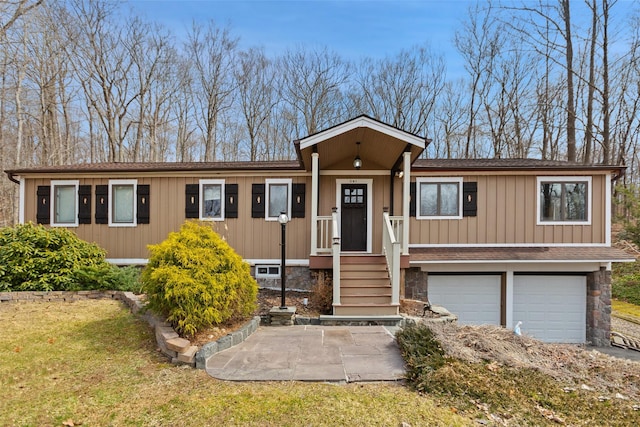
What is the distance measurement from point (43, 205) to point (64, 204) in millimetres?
465

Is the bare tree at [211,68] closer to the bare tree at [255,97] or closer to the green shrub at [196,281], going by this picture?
the bare tree at [255,97]

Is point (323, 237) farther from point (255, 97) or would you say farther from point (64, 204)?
point (255, 97)

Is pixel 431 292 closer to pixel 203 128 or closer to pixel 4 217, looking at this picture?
pixel 203 128

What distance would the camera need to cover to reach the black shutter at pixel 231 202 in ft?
27.4

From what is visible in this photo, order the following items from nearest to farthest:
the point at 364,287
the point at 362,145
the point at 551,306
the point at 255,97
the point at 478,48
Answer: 1. the point at 364,287
2. the point at 362,145
3. the point at 551,306
4. the point at 478,48
5. the point at 255,97

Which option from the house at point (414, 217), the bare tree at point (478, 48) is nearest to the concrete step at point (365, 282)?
the house at point (414, 217)

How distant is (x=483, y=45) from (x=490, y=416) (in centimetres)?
2070

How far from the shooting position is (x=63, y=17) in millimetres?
16328

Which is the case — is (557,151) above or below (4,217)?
above

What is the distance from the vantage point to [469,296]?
8602mm

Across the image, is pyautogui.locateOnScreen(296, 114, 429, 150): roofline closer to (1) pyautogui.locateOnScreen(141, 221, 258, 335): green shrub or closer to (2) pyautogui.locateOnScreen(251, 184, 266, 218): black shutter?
(2) pyautogui.locateOnScreen(251, 184, 266, 218): black shutter

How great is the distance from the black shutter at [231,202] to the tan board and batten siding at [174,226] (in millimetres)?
98

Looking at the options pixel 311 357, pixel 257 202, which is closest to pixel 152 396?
pixel 311 357

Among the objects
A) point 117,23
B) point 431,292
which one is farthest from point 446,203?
point 117,23
